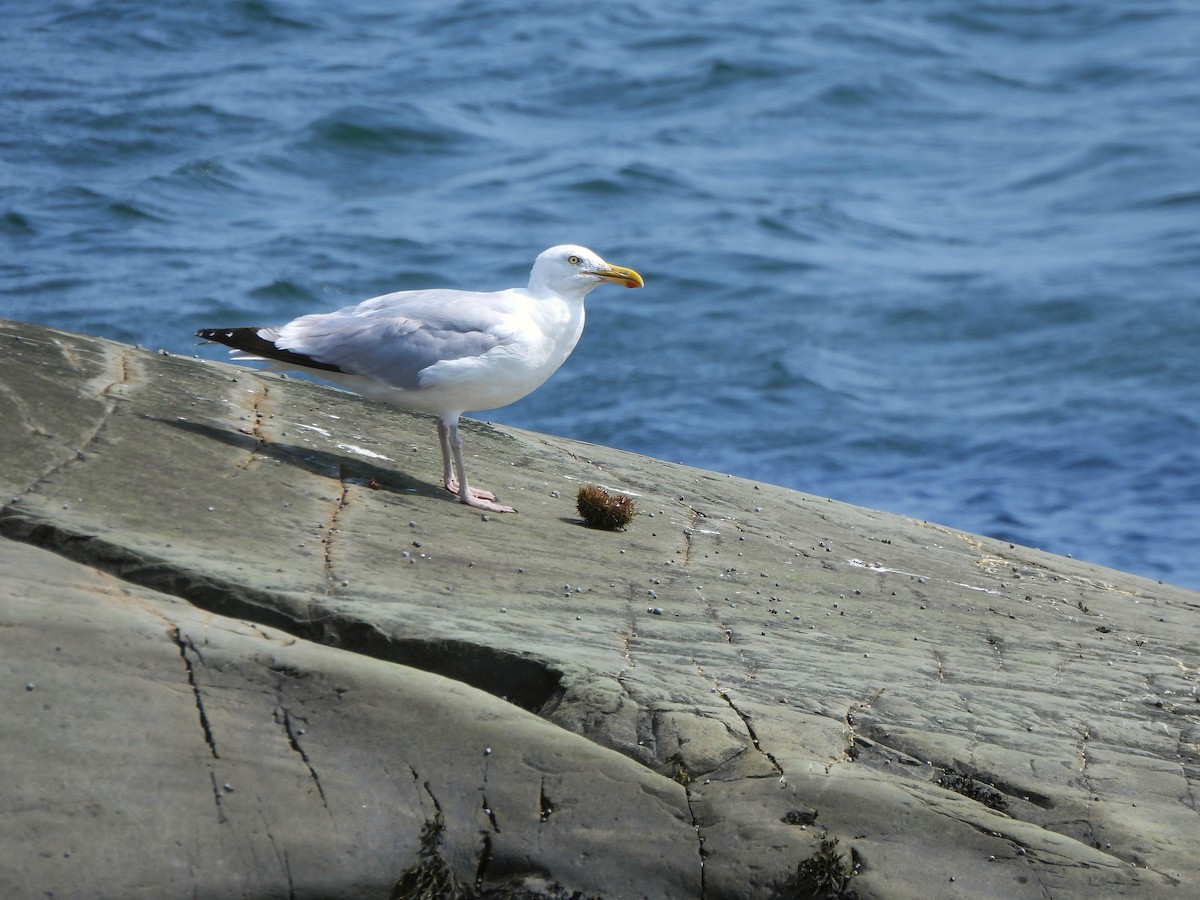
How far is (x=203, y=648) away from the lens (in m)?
4.52

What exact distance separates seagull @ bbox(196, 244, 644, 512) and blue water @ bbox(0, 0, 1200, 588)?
299 inches

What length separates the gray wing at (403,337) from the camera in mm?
6785

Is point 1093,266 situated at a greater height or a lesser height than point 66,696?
lesser

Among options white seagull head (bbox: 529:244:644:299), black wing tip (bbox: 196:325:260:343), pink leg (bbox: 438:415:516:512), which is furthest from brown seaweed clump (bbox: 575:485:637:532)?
black wing tip (bbox: 196:325:260:343)

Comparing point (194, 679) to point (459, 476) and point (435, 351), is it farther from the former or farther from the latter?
point (435, 351)

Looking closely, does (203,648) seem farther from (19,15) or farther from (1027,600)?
(19,15)

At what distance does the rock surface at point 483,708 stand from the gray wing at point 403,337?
51cm

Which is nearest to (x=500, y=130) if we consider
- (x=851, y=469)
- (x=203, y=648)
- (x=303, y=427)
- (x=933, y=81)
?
(x=933, y=81)

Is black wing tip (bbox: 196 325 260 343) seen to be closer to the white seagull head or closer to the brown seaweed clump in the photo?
the white seagull head

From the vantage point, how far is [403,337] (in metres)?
6.84

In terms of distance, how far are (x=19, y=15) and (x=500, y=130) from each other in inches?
331

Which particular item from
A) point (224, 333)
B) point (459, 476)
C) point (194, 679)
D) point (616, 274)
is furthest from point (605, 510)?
point (194, 679)

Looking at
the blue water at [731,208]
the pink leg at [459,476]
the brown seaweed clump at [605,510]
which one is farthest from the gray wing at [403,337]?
the blue water at [731,208]

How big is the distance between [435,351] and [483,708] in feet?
8.38
